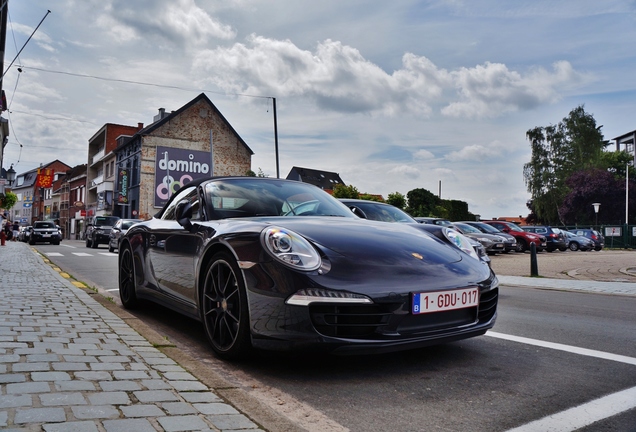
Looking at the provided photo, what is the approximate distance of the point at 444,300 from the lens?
11.4 ft

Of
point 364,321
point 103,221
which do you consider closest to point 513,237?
point 103,221

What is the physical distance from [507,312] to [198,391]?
450 centimetres

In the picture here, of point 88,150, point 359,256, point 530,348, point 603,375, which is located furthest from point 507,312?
point 88,150

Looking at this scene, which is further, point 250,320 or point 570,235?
point 570,235

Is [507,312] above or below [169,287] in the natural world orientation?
below

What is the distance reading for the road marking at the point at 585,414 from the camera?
2.60m

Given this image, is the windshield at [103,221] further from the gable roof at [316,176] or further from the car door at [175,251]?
the gable roof at [316,176]

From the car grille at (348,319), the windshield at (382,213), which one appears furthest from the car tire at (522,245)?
the car grille at (348,319)

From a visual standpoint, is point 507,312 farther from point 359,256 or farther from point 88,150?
point 88,150

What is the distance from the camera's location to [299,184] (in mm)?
5184

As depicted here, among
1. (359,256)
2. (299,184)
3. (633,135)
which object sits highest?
(633,135)

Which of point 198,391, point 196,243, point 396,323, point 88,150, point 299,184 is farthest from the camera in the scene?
point 88,150

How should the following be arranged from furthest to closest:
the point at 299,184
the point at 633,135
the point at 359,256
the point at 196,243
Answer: the point at 633,135, the point at 299,184, the point at 196,243, the point at 359,256

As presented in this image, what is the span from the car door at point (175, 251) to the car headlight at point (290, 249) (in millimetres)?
826
